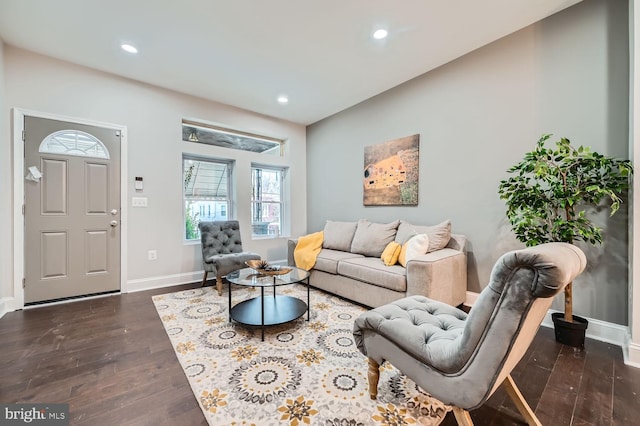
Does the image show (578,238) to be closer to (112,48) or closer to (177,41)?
(177,41)

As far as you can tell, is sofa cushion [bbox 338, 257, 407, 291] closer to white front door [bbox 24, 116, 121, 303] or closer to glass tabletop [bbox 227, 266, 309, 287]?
glass tabletop [bbox 227, 266, 309, 287]

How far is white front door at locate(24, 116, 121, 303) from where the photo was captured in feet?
9.39

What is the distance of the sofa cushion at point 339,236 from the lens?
3.68 m

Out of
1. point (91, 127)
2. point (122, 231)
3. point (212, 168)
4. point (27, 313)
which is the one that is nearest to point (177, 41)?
point (91, 127)

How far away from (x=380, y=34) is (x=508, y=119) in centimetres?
151

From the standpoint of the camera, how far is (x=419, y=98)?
337 cm

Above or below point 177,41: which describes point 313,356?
below

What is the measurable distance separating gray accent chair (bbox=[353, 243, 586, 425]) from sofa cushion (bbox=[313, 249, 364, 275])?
5.84 feet

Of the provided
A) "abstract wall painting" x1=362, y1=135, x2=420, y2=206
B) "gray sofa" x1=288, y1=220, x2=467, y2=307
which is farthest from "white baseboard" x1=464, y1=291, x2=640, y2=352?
"abstract wall painting" x1=362, y1=135, x2=420, y2=206

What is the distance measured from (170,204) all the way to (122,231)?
64 centimetres

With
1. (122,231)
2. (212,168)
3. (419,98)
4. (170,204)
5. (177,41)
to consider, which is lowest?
(122,231)

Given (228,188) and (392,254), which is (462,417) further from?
(228,188)

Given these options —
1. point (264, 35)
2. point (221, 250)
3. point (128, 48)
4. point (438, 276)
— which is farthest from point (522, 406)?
point (128, 48)

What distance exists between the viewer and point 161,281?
3.60 m
